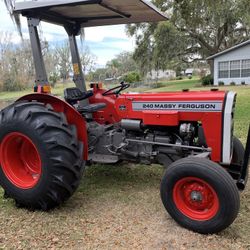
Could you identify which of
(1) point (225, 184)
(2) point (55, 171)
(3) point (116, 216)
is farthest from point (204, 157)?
(2) point (55, 171)

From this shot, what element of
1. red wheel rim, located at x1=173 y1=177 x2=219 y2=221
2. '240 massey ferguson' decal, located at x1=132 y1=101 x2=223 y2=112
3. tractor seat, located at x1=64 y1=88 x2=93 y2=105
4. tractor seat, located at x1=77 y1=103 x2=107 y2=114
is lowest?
red wheel rim, located at x1=173 y1=177 x2=219 y2=221

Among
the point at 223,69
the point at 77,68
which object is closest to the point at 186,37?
the point at 223,69

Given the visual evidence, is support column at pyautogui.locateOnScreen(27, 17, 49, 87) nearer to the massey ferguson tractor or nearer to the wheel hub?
the massey ferguson tractor

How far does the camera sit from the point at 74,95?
437 cm

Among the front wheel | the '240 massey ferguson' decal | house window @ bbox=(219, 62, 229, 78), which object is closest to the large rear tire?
the '240 massey ferguson' decal

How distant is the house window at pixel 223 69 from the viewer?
93.6 feet

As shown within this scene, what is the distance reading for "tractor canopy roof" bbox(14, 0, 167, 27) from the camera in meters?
3.48

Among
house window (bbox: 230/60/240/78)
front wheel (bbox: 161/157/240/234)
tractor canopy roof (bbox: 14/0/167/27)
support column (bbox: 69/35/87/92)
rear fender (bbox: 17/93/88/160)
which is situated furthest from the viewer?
house window (bbox: 230/60/240/78)

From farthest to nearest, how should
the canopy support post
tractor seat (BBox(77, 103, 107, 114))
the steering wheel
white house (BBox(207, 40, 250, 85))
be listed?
white house (BBox(207, 40, 250, 85))
the canopy support post
the steering wheel
tractor seat (BBox(77, 103, 107, 114))

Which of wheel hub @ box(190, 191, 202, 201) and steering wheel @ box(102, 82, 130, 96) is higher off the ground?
steering wheel @ box(102, 82, 130, 96)

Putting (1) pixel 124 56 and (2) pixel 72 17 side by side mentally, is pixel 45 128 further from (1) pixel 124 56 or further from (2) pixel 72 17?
(1) pixel 124 56

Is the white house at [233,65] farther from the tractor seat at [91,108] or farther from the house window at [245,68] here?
the tractor seat at [91,108]

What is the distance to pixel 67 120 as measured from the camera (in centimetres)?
375

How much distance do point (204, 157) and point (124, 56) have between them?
254 ft
